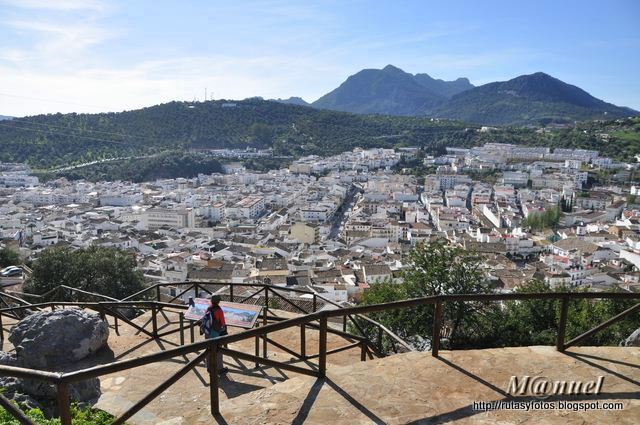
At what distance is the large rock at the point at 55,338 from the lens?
5832 millimetres

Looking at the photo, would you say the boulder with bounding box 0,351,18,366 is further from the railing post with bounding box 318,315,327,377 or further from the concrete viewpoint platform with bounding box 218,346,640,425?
the railing post with bounding box 318,315,327,377

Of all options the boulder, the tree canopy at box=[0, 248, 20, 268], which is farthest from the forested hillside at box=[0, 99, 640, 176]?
the boulder

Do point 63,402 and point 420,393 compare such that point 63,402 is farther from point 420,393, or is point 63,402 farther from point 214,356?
point 420,393

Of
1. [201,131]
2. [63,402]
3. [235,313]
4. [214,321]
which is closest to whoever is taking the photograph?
[63,402]

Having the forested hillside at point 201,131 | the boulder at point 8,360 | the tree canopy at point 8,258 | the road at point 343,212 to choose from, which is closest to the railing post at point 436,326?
the boulder at point 8,360

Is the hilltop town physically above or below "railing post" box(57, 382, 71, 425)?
below

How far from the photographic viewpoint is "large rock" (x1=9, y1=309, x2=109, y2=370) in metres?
5.83

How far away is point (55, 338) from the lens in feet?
19.6

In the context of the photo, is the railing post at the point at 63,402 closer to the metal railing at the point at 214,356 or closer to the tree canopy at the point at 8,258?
the metal railing at the point at 214,356

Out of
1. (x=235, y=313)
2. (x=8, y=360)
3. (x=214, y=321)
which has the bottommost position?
(x=8, y=360)

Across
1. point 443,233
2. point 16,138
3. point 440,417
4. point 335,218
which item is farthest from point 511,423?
point 16,138

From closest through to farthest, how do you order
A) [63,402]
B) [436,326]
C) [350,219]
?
1. [63,402]
2. [436,326]
3. [350,219]

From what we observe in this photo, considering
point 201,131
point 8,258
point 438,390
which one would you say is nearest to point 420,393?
point 438,390

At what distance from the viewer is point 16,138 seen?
10525cm
